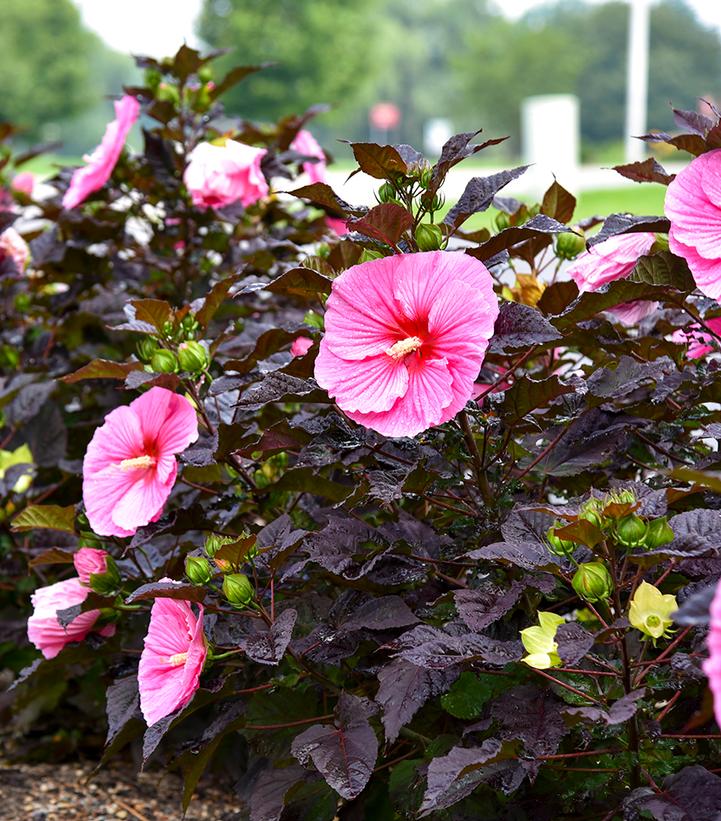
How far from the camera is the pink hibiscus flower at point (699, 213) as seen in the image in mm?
894

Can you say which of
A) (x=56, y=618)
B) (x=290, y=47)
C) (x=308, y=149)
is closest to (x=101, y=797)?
(x=56, y=618)

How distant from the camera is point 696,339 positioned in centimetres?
112

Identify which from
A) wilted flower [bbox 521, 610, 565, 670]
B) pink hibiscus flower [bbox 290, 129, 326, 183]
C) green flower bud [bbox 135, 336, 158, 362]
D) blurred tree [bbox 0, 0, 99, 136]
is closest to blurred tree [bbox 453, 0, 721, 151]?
blurred tree [bbox 0, 0, 99, 136]

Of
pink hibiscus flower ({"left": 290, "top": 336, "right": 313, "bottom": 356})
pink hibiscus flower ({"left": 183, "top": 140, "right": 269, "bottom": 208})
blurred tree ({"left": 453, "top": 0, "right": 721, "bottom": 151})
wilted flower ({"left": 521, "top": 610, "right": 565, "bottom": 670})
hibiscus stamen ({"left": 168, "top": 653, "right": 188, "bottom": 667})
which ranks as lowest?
hibiscus stamen ({"left": 168, "top": 653, "right": 188, "bottom": 667})

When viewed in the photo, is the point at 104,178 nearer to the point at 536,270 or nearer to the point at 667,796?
the point at 536,270

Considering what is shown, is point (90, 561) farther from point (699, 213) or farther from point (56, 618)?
point (699, 213)

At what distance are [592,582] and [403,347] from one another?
25 centimetres

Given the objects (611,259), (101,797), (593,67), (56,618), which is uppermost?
(593,67)

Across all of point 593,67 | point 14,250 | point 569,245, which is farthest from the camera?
point 593,67

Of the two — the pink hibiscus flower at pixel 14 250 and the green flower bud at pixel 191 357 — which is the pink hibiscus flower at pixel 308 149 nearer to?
the pink hibiscus flower at pixel 14 250

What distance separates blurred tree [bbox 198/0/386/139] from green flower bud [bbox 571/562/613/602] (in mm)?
33077

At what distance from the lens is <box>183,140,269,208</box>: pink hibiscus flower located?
1.62 meters

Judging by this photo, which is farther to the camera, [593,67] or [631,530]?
[593,67]

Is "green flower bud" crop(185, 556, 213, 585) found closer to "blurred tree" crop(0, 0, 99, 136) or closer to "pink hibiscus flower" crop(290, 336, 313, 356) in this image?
"pink hibiscus flower" crop(290, 336, 313, 356)
